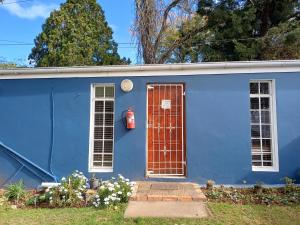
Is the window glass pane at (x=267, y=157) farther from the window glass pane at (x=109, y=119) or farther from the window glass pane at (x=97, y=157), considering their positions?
the window glass pane at (x=97, y=157)

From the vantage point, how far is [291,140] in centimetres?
747

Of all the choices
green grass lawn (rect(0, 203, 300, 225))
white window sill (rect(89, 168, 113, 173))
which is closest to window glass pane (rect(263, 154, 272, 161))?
green grass lawn (rect(0, 203, 300, 225))

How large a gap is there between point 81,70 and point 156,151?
2787mm

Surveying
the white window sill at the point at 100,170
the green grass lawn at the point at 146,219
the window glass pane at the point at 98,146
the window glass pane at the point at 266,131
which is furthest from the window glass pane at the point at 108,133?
the window glass pane at the point at 266,131

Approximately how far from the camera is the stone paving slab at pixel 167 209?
5492mm

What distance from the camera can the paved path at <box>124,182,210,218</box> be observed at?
5.59 meters

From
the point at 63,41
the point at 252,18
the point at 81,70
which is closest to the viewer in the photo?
the point at 81,70

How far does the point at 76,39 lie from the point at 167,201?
15.0 m

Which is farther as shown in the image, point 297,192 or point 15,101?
point 15,101

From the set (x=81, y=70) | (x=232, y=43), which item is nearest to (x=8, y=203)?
(x=81, y=70)

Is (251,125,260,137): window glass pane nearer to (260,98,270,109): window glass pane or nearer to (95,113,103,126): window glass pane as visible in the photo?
(260,98,270,109): window glass pane

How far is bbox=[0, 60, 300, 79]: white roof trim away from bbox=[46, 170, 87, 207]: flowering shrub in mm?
2848

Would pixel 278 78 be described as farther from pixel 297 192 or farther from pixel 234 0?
pixel 234 0

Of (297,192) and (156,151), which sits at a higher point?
(156,151)
